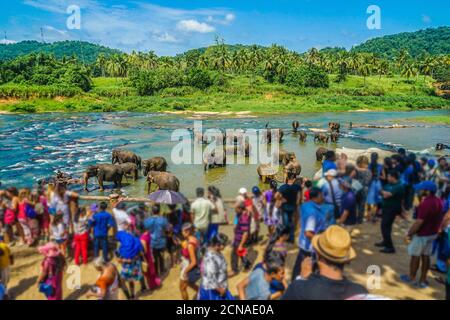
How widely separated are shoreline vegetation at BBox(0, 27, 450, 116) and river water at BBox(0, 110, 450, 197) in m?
13.7

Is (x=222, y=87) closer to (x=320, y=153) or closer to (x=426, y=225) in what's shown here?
(x=320, y=153)

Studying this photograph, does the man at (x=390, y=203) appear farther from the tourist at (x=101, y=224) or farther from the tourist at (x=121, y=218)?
the tourist at (x=101, y=224)

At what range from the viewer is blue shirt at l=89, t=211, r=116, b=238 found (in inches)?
316

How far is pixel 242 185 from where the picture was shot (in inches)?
683

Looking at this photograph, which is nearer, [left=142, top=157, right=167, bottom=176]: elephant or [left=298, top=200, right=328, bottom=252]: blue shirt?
[left=298, top=200, right=328, bottom=252]: blue shirt

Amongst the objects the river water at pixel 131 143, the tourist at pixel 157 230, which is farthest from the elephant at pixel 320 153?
the tourist at pixel 157 230

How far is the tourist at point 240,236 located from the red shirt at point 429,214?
3.19 meters

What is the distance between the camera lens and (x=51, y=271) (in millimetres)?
6859

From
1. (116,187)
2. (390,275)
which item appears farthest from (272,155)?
(390,275)

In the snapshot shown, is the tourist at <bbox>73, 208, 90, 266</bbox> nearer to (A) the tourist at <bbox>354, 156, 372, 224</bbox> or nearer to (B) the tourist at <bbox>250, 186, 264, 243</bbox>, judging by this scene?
(B) the tourist at <bbox>250, 186, 264, 243</bbox>

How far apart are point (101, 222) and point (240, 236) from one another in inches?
115

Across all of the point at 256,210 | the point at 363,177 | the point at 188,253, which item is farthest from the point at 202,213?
the point at 363,177

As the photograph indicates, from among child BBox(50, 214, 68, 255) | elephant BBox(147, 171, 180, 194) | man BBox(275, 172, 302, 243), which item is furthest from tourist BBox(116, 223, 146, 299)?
elephant BBox(147, 171, 180, 194)

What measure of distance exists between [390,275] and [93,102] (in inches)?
2666
